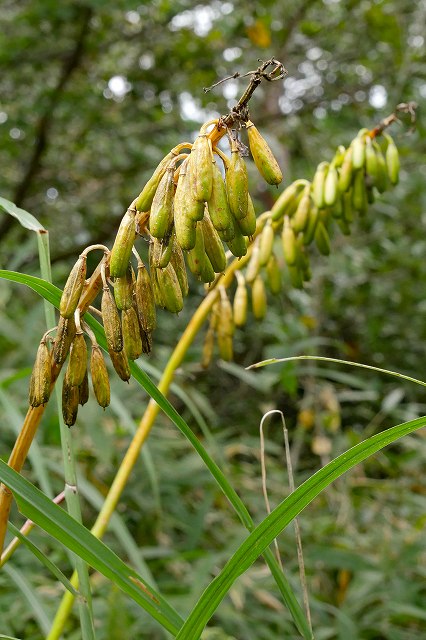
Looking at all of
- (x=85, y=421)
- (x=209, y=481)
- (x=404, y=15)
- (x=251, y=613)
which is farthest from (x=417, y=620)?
(x=404, y=15)

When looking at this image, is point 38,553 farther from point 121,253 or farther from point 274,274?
point 274,274

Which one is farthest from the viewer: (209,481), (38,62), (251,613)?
(38,62)

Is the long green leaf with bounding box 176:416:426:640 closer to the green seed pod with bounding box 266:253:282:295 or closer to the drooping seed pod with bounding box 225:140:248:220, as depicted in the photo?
the drooping seed pod with bounding box 225:140:248:220

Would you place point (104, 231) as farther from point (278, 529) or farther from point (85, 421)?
point (278, 529)

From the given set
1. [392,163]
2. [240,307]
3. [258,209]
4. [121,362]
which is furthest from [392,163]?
[258,209]

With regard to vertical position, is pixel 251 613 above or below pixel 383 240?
below

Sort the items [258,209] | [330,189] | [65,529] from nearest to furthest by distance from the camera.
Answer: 1. [65,529]
2. [330,189]
3. [258,209]

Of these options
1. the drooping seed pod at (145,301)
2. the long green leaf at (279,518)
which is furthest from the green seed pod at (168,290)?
the long green leaf at (279,518)
